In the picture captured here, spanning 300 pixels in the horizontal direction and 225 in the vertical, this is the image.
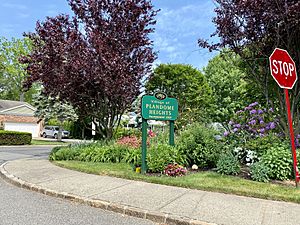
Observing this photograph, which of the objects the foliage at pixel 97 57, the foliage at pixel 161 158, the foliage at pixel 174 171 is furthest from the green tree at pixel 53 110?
the foliage at pixel 174 171

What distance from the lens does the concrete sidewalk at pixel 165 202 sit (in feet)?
13.0

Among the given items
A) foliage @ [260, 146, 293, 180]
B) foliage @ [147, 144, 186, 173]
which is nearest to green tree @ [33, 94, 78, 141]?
foliage @ [147, 144, 186, 173]

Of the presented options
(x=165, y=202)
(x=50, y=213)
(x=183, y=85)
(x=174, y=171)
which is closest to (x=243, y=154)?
(x=174, y=171)

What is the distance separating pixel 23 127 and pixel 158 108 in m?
30.0

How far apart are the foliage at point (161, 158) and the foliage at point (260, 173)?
80.1 inches

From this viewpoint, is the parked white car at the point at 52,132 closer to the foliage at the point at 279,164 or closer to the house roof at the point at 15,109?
the house roof at the point at 15,109

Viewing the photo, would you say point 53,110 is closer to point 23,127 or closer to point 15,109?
point 15,109

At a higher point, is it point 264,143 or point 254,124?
point 254,124

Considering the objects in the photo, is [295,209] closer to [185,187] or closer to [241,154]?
[185,187]

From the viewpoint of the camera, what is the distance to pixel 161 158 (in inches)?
283

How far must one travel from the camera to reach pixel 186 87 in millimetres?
26641

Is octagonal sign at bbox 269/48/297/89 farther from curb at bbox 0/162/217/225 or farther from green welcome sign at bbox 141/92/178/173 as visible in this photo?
curb at bbox 0/162/217/225

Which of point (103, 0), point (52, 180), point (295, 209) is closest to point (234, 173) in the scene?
point (295, 209)

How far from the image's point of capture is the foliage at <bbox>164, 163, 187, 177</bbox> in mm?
6785
